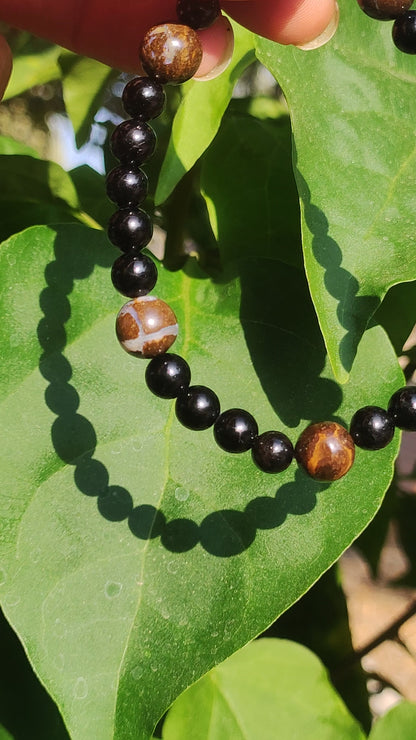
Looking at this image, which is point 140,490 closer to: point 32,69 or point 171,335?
point 171,335

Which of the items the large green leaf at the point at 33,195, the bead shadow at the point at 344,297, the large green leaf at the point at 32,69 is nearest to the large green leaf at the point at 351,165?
the bead shadow at the point at 344,297

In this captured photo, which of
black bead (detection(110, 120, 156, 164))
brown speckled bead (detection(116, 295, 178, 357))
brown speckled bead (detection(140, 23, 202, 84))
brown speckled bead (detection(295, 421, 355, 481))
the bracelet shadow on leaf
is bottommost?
the bracelet shadow on leaf

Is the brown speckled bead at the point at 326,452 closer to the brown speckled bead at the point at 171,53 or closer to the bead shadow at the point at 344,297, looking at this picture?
the bead shadow at the point at 344,297

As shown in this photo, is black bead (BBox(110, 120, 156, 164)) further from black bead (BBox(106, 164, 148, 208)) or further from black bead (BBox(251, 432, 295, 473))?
black bead (BBox(251, 432, 295, 473))

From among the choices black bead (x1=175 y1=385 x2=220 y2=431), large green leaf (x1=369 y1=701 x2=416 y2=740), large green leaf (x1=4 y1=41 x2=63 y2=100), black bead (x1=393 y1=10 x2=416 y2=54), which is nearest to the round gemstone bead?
black bead (x1=393 y1=10 x2=416 y2=54)

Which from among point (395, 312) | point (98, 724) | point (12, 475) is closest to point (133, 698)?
point (98, 724)

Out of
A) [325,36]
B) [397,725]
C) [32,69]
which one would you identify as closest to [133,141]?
[325,36]
